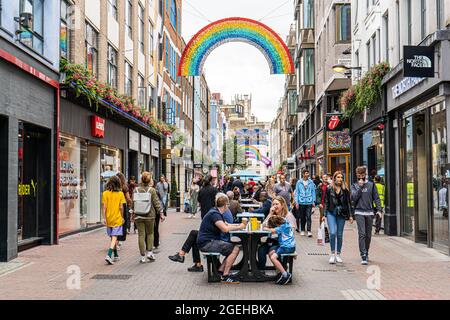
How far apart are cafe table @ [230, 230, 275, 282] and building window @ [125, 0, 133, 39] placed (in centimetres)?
1721

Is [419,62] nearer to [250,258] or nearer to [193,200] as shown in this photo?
[250,258]

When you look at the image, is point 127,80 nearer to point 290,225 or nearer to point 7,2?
point 7,2

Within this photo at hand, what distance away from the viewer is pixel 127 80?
25031mm

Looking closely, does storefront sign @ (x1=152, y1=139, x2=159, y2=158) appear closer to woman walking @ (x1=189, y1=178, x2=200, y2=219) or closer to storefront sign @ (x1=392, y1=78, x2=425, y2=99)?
woman walking @ (x1=189, y1=178, x2=200, y2=219)

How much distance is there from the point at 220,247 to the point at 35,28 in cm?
773

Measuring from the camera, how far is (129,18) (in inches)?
1009

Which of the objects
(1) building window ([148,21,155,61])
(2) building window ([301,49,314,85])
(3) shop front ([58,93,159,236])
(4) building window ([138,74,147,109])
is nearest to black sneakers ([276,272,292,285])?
(3) shop front ([58,93,159,236])

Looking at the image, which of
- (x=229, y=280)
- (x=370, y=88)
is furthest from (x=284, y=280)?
(x=370, y=88)

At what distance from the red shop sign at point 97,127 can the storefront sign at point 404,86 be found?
8.96 m

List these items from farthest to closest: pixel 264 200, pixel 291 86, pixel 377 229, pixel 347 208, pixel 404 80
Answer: pixel 291 86 < pixel 377 229 < pixel 264 200 < pixel 404 80 < pixel 347 208

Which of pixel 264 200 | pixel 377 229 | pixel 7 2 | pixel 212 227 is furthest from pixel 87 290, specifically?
pixel 377 229

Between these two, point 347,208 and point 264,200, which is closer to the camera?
point 347,208

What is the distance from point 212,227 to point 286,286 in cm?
150

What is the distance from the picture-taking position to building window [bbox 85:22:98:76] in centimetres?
1898
